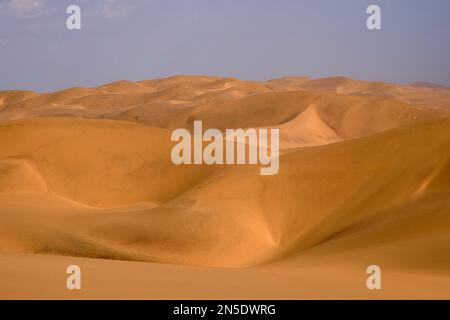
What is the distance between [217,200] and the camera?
15.9m

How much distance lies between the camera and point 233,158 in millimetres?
19781

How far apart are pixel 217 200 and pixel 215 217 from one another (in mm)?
1144

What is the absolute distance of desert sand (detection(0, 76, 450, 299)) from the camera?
7152mm

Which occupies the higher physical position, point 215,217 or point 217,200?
point 217,200

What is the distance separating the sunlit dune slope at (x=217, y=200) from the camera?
1210cm

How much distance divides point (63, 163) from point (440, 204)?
11.5m

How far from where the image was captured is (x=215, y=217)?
14.8 meters

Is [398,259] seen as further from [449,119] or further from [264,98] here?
[264,98]

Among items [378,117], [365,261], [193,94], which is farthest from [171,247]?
[193,94]

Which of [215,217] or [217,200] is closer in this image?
[215,217]

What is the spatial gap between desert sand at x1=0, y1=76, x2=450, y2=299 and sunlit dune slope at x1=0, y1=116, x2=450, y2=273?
0.04m

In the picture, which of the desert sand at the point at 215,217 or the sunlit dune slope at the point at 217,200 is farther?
the sunlit dune slope at the point at 217,200

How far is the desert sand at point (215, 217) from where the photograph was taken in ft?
23.5

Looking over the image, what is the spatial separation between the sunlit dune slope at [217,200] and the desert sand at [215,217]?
4cm
